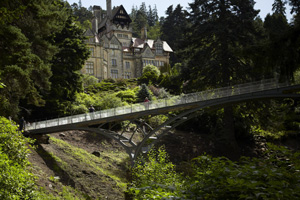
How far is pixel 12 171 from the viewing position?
30.8ft

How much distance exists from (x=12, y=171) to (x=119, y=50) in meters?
56.0

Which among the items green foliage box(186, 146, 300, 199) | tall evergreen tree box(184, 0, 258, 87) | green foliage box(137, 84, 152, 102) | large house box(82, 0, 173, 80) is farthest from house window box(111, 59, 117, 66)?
green foliage box(186, 146, 300, 199)

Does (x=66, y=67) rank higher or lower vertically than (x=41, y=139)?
higher

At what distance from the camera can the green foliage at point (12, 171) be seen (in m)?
9.03

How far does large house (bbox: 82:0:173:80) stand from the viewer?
56.5 meters

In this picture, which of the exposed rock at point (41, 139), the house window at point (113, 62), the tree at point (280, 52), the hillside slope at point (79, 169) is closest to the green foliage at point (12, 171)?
the hillside slope at point (79, 169)

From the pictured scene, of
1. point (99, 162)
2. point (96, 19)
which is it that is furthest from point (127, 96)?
point (96, 19)

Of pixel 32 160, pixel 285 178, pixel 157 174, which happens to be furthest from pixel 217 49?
pixel 285 178

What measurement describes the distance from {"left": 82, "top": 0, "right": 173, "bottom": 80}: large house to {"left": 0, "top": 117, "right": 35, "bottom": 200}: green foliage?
4387cm

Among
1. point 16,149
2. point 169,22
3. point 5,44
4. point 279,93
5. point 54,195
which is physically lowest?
point 54,195

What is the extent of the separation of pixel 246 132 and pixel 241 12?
35.9ft

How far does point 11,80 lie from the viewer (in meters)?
17.8

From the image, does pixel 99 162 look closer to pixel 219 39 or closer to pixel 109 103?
pixel 109 103

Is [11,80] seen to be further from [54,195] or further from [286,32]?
[286,32]
